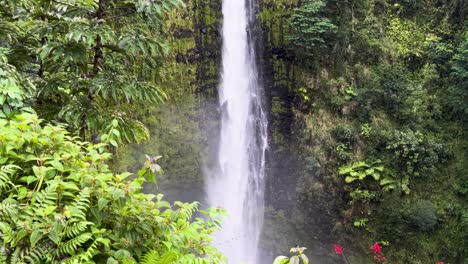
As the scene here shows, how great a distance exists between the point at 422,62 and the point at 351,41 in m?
2.88

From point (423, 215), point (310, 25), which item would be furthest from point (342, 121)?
point (423, 215)

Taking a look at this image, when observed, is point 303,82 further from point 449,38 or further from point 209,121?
point 449,38

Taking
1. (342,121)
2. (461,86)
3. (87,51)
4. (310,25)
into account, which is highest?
(87,51)

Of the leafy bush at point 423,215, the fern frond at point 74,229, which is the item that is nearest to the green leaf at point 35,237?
the fern frond at point 74,229

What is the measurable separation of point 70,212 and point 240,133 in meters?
13.1

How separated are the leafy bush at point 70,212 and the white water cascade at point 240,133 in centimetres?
1247

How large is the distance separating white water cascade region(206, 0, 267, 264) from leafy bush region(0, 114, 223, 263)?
1247 cm

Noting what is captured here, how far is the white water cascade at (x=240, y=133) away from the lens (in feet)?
48.2

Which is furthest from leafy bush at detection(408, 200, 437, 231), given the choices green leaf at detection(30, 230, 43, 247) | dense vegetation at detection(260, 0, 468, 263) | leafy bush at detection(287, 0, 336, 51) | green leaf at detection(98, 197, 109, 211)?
green leaf at detection(30, 230, 43, 247)

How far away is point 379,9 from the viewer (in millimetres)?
14844

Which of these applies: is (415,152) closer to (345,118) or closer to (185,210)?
(345,118)

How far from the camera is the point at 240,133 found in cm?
Result: 1492

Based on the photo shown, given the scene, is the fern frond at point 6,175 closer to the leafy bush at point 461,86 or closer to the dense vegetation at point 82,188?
the dense vegetation at point 82,188

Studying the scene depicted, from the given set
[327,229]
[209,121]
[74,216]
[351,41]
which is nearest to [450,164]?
[327,229]
